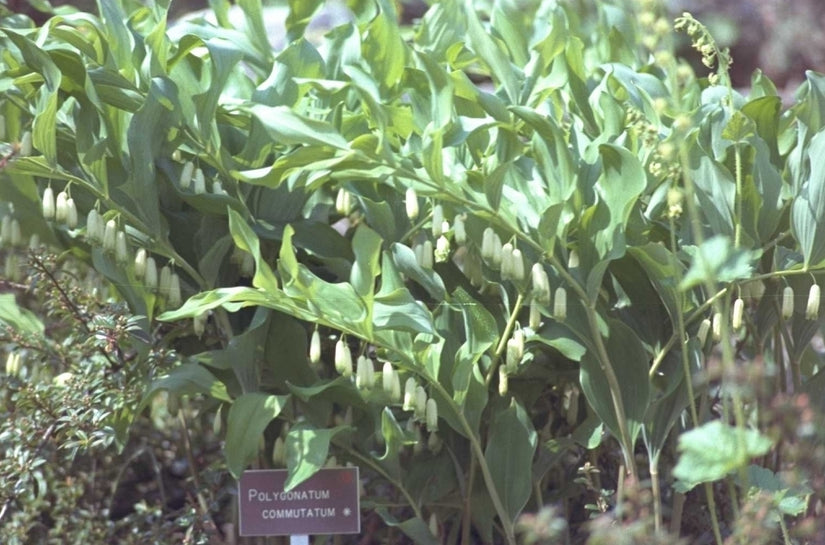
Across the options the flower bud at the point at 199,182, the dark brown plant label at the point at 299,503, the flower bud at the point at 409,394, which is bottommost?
the dark brown plant label at the point at 299,503

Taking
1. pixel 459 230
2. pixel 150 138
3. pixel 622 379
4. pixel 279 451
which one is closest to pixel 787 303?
pixel 622 379

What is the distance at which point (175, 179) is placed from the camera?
91.3 inches

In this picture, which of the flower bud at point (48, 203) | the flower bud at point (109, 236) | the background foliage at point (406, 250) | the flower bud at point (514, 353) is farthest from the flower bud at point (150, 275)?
the flower bud at point (514, 353)

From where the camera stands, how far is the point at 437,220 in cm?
216

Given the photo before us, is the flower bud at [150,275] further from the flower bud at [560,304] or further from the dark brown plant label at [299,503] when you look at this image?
the flower bud at [560,304]

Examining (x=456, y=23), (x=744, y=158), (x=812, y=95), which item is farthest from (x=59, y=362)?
(x=812, y=95)

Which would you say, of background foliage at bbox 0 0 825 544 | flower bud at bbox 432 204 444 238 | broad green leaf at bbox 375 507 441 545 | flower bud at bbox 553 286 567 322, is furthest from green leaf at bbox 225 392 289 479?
flower bud at bbox 553 286 567 322

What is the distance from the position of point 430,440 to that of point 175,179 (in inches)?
31.5

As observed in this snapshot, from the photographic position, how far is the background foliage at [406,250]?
6.86 ft

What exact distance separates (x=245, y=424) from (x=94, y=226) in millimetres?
496

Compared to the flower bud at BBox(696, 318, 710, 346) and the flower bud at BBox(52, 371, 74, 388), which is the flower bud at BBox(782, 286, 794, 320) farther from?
the flower bud at BBox(52, 371, 74, 388)

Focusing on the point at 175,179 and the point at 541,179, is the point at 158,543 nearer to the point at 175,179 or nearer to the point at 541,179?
the point at 175,179

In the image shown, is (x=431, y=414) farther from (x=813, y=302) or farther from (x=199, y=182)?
(x=813, y=302)

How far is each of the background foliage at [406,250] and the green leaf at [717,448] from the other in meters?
0.54
